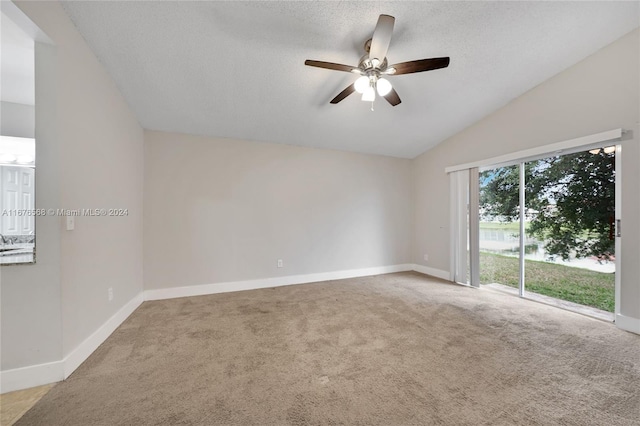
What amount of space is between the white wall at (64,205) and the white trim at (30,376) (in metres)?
0.03

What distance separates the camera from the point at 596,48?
2631mm

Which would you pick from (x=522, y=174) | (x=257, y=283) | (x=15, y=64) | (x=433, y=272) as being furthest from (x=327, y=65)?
(x=433, y=272)

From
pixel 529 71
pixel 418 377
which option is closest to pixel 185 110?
pixel 418 377

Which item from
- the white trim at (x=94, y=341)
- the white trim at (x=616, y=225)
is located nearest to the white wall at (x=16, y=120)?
the white trim at (x=94, y=341)

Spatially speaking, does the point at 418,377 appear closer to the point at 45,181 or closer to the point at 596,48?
the point at 45,181

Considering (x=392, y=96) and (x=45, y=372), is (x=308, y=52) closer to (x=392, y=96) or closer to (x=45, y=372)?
(x=392, y=96)

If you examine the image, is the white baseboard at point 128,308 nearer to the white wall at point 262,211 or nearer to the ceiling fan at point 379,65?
the white wall at point 262,211

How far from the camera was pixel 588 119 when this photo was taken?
2727 mm

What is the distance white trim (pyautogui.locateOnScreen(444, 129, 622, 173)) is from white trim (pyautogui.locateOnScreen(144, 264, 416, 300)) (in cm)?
243

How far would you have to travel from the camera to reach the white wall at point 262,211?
337cm

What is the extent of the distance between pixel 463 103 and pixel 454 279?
9.12 ft

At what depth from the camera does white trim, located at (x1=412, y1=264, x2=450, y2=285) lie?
14.2 feet

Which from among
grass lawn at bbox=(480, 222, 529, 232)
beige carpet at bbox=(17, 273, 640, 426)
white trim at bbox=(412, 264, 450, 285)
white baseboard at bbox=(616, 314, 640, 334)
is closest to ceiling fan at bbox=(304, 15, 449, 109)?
beige carpet at bbox=(17, 273, 640, 426)

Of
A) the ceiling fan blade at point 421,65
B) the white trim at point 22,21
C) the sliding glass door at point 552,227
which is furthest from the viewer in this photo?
the sliding glass door at point 552,227
